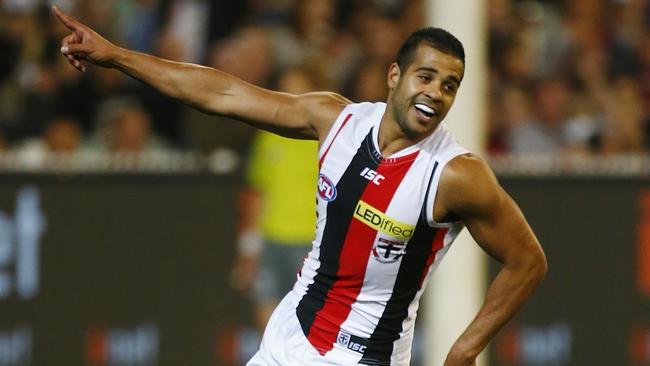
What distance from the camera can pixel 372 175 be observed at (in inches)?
197

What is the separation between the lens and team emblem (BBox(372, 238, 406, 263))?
196 inches

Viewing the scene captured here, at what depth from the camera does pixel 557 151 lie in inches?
402

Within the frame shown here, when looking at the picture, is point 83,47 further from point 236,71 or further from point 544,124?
point 544,124

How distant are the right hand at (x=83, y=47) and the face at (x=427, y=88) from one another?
1.14 metres

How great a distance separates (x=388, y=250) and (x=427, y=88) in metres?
0.62

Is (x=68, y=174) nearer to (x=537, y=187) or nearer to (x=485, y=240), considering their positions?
(x=537, y=187)

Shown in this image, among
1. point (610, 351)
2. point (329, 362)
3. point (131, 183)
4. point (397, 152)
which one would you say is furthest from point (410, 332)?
point (610, 351)

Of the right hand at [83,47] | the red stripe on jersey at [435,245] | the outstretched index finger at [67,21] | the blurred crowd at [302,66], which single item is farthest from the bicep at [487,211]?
the blurred crowd at [302,66]

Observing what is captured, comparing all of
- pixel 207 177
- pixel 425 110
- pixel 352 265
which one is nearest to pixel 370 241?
pixel 352 265

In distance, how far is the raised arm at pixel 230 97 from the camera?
5.20 meters

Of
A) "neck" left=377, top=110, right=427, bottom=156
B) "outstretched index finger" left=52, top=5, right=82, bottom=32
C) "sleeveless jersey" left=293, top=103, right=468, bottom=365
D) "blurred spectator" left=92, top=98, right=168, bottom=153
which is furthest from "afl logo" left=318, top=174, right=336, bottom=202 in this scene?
"blurred spectator" left=92, top=98, right=168, bottom=153

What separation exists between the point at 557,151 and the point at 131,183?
330cm

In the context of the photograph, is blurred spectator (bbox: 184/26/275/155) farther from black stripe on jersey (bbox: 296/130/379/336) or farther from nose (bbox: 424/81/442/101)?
nose (bbox: 424/81/442/101)

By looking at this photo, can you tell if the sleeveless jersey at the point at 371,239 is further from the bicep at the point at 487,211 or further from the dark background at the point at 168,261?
the dark background at the point at 168,261
